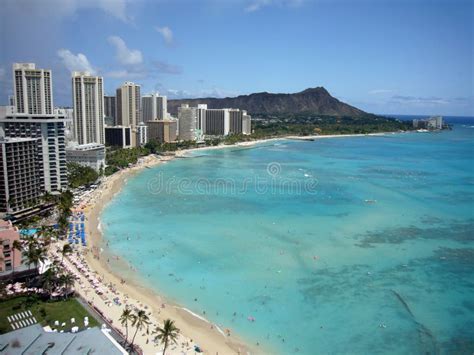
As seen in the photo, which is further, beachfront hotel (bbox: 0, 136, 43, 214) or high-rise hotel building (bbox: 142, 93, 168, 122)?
high-rise hotel building (bbox: 142, 93, 168, 122)

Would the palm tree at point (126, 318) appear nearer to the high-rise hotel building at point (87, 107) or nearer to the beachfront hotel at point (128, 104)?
the high-rise hotel building at point (87, 107)

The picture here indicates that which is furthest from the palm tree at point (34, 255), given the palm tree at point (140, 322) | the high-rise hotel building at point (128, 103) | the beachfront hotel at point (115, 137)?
the high-rise hotel building at point (128, 103)

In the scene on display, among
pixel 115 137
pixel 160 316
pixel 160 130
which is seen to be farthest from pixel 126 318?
pixel 160 130

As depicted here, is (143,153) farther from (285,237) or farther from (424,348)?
(424,348)

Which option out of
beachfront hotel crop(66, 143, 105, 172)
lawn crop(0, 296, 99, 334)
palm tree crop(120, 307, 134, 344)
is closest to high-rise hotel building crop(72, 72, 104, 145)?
beachfront hotel crop(66, 143, 105, 172)

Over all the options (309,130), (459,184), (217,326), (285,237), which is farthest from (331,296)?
(309,130)

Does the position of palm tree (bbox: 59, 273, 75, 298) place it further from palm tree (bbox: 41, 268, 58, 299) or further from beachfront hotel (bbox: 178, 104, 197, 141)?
beachfront hotel (bbox: 178, 104, 197, 141)
